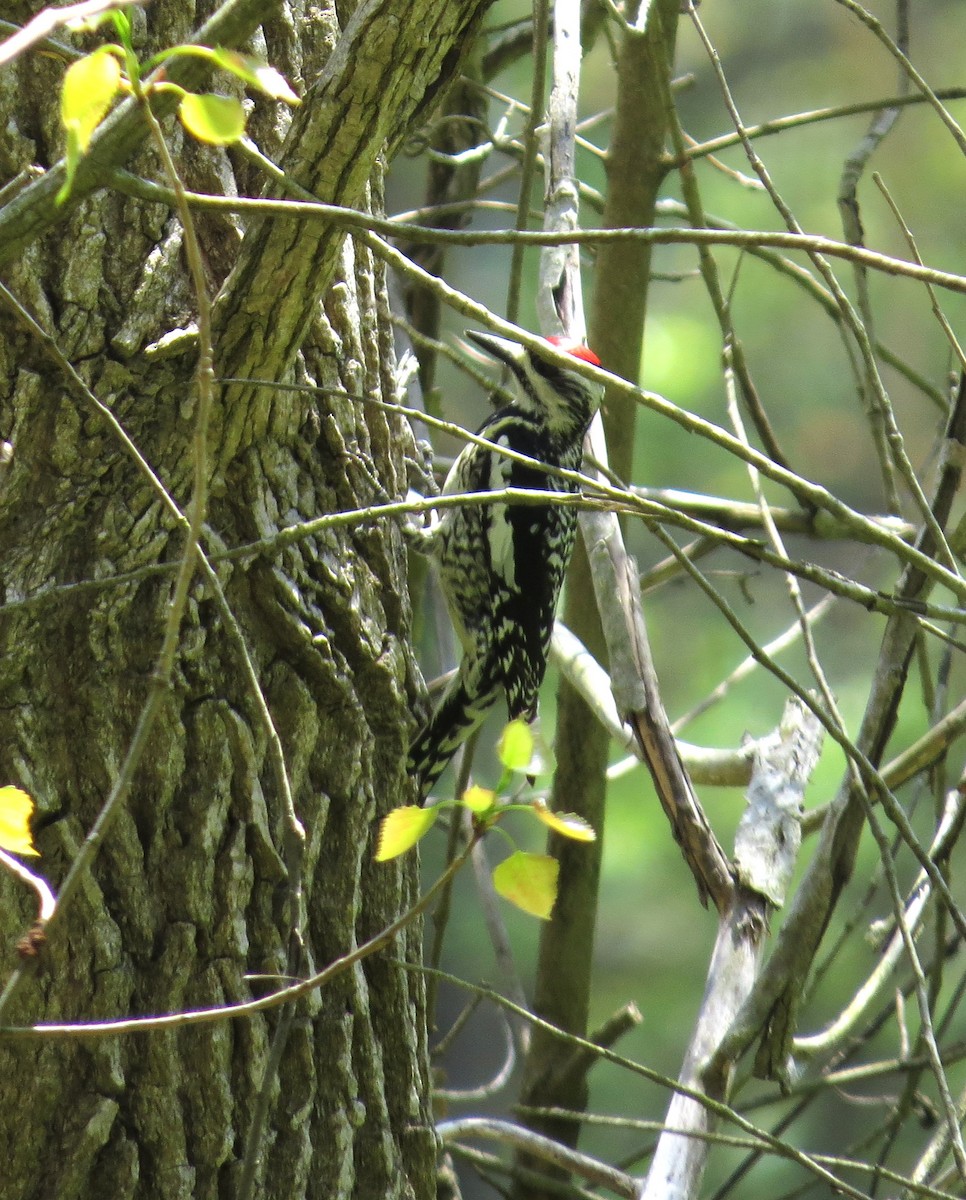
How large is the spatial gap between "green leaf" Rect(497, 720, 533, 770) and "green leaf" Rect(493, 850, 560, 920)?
8 cm

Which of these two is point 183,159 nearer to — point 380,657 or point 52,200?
point 52,200

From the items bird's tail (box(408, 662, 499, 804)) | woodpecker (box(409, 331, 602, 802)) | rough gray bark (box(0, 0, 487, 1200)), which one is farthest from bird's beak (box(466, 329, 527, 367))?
rough gray bark (box(0, 0, 487, 1200))

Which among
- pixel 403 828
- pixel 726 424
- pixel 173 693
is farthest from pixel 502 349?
pixel 726 424

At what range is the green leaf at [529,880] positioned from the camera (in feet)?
3.25

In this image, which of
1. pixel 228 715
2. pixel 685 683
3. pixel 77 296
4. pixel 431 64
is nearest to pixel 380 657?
pixel 228 715

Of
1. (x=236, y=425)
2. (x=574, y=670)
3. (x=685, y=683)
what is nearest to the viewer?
(x=236, y=425)

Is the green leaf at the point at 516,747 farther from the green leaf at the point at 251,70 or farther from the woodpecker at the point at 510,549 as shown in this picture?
the woodpecker at the point at 510,549

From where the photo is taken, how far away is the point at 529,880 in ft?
3.28

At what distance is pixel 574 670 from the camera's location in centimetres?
259

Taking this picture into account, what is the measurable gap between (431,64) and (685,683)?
6.96 metres

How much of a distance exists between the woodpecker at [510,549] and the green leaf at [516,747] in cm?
160

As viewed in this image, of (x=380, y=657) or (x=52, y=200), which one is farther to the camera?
(x=380, y=657)

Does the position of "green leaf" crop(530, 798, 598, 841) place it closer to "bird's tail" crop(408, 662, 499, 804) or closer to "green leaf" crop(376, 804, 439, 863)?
"green leaf" crop(376, 804, 439, 863)

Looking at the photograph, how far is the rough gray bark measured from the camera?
5.16 feet
